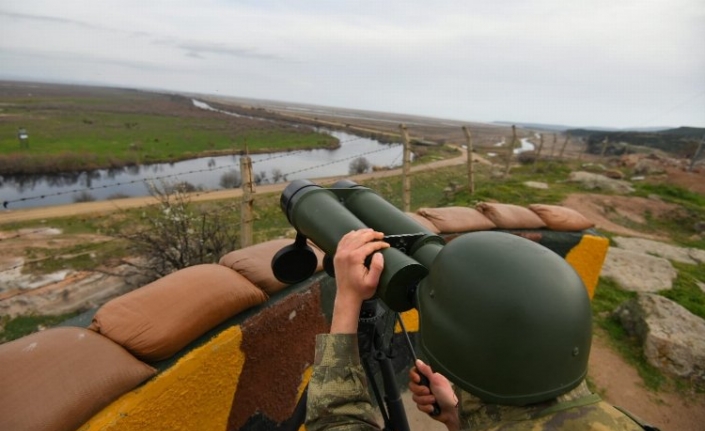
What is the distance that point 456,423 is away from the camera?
4.35ft

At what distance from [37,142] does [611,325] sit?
34.3 metres

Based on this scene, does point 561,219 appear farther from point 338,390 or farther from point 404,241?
point 338,390

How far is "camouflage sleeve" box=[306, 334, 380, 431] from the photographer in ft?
3.28

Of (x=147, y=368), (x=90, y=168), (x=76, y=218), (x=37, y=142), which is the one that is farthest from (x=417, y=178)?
(x=37, y=142)

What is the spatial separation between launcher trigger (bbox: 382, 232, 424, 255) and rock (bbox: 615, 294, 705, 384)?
3.78 meters

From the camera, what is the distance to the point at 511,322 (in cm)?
91

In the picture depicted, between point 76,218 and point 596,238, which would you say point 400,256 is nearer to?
point 596,238

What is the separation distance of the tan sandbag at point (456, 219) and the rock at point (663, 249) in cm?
428


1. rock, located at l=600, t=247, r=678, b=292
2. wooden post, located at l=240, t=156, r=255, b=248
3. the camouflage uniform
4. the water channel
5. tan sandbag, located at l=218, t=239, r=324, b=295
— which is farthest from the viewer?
the water channel

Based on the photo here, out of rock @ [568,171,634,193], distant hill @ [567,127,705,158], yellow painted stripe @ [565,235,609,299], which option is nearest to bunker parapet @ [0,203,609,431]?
yellow painted stripe @ [565,235,609,299]

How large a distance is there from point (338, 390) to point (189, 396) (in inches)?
39.1

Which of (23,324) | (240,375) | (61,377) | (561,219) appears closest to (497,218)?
(561,219)

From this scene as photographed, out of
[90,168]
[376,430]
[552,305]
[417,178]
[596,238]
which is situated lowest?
[90,168]

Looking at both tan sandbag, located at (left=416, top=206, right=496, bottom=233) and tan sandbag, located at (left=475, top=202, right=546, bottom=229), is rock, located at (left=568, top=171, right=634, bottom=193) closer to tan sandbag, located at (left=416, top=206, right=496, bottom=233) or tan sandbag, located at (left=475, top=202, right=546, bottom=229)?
tan sandbag, located at (left=475, top=202, right=546, bottom=229)
